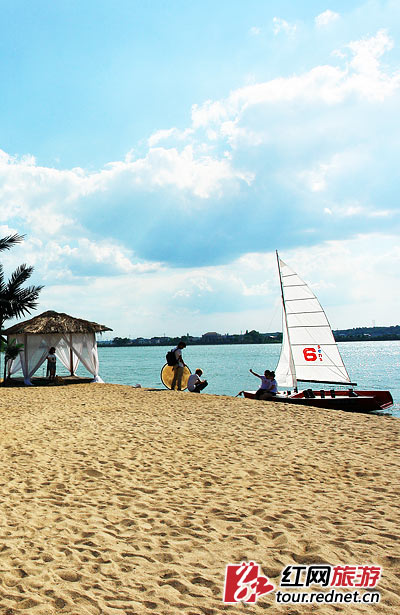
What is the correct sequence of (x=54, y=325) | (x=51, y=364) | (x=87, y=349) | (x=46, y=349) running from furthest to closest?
(x=87, y=349) < (x=46, y=349) < (x=54, y=325) < (x=51, y=364)

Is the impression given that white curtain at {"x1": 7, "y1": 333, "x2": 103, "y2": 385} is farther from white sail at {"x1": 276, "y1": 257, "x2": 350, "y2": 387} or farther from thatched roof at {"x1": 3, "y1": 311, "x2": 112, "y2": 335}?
white sail at {"x1": 276, "y1": 257, "x2": 350, "y2": 387}

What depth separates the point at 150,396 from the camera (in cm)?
1622

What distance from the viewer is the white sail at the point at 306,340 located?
1984cm

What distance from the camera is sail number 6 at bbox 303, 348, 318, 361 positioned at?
787 inches

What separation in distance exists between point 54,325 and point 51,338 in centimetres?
100

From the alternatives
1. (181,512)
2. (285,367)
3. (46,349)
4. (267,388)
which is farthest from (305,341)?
(181,512)

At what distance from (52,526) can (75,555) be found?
74 centimetres

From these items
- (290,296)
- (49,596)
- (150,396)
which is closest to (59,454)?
(49,596)

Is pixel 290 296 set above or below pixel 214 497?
above

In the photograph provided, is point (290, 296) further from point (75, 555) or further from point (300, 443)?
point (75, 555)

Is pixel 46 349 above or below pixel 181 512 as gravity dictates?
above

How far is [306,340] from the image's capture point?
65.9ft

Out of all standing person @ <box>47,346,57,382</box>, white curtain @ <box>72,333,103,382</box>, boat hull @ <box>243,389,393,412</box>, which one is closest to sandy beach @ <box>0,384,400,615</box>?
boat hull @ <box>243,389,393,412</box>

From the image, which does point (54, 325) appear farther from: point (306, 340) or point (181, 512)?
point (181, 512)
